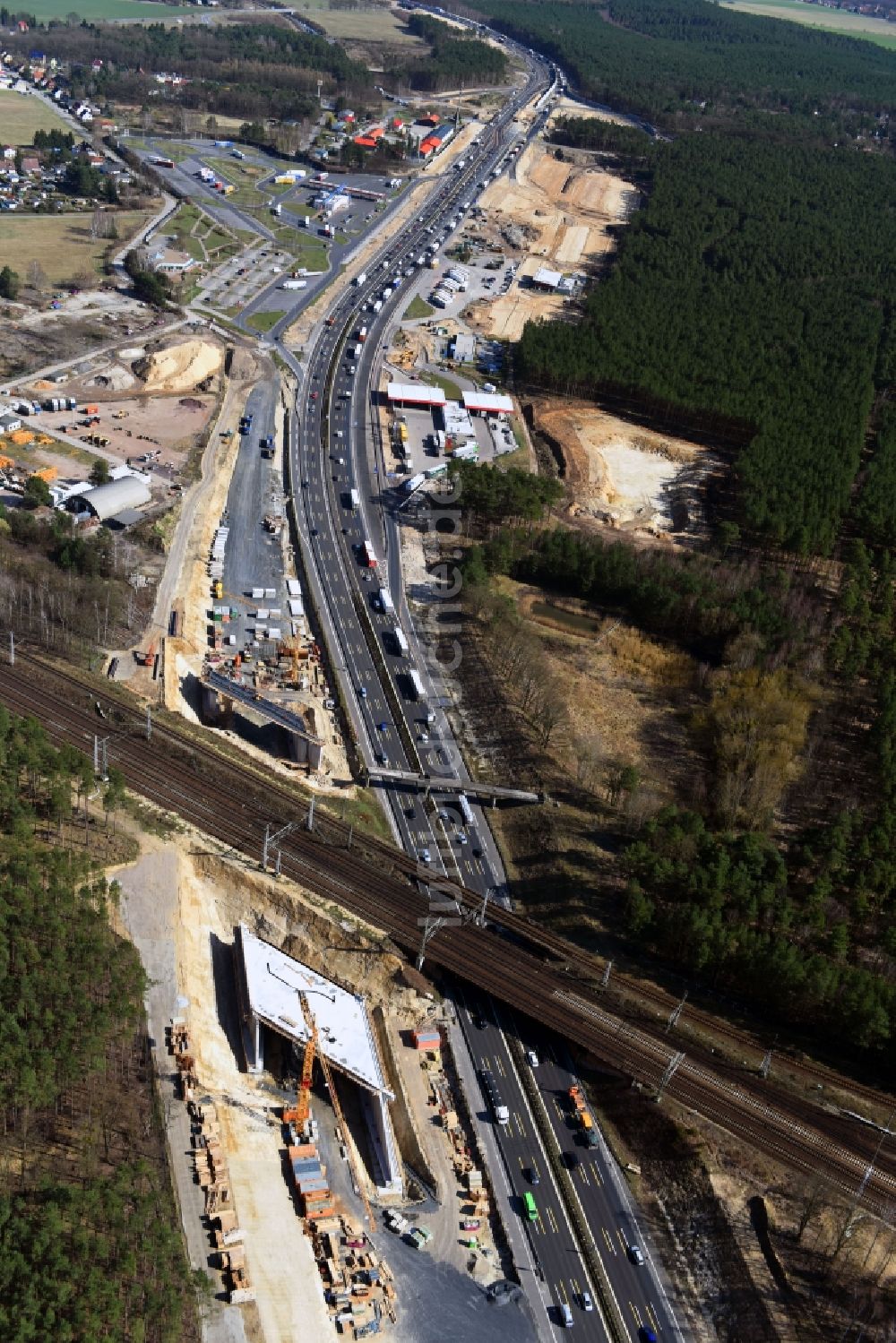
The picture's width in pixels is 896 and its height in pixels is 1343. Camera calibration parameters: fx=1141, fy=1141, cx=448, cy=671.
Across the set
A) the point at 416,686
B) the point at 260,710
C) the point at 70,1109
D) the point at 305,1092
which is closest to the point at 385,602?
the point at 416,686

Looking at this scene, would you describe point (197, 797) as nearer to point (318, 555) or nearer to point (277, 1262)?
point (277, 1262)

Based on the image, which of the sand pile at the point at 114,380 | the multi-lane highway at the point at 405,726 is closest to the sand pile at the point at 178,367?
the sand pile at the point at 114,380

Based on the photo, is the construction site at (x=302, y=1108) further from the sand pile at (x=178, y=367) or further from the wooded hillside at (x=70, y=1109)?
the sand pile at (x=178, y=367)

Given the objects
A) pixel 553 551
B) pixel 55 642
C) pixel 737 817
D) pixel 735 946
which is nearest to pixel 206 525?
pixel 55 642

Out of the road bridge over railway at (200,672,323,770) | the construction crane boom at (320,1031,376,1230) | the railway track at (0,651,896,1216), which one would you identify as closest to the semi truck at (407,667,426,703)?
the road bridge over railway at (200,672,323,770)

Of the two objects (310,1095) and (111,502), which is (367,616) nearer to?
(111,502)

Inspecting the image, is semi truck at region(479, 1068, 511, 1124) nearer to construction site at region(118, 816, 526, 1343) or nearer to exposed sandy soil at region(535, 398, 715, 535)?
construction site at region(118, 816, 526, 1343)

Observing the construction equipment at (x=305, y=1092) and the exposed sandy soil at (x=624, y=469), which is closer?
the construction equipment at (x=305, y=1092)
